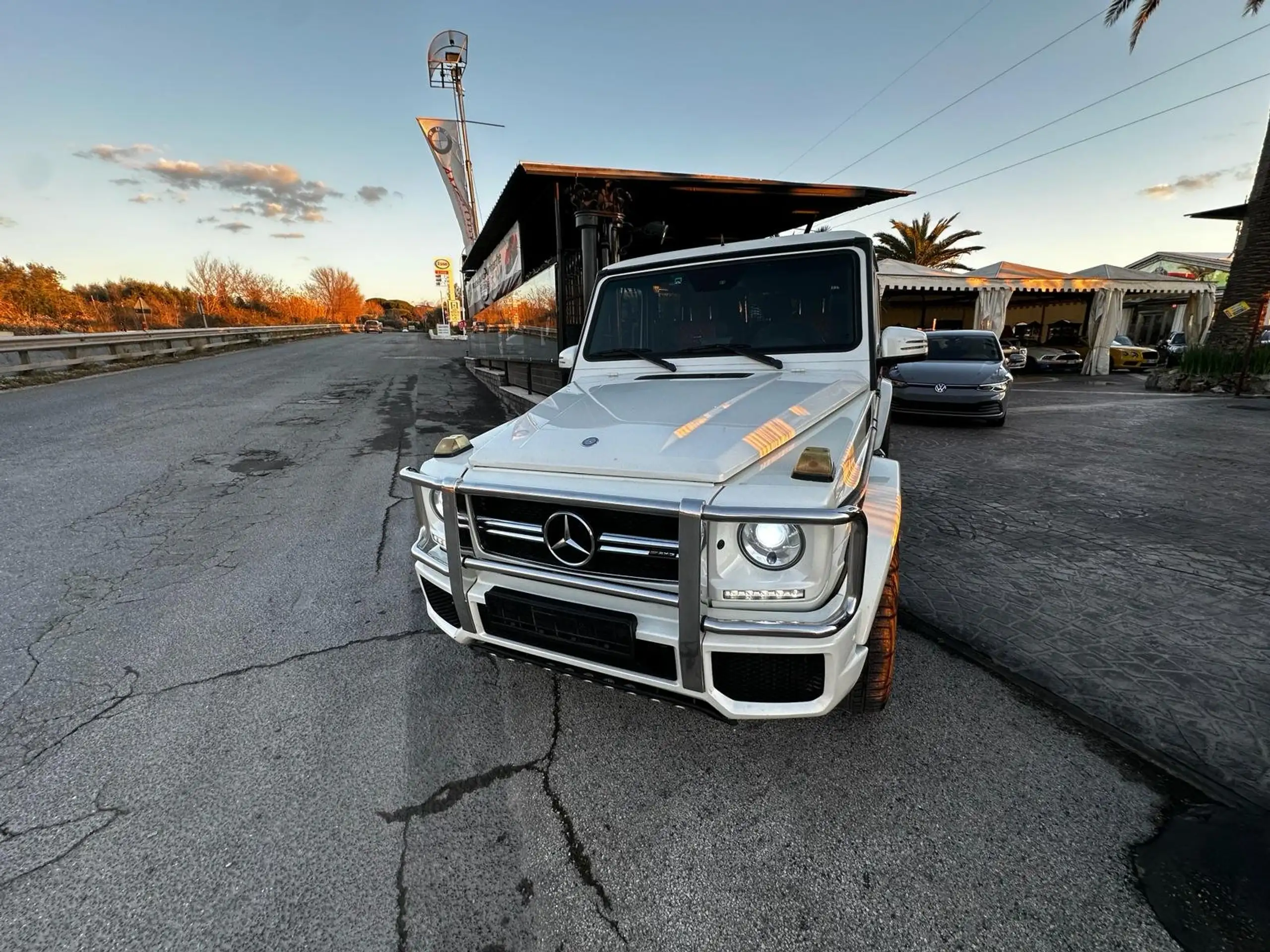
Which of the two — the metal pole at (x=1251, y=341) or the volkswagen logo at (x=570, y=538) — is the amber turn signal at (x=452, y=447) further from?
the metal pole at (x=1251, y=341)

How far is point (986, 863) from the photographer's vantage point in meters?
1.72

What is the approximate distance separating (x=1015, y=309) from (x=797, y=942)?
3355 cm

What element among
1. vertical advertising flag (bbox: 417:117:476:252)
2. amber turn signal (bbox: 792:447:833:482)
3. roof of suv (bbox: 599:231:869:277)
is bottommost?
amber turn signal (bbox: 792:447:833:482)

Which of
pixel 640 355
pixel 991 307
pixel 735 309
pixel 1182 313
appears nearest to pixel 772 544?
pixel 640 355

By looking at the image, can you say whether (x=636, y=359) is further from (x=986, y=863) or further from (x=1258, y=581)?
(x=1258, y=581)

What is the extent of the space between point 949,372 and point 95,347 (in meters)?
22.0

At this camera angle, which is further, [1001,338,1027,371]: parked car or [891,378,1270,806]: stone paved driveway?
[1001,338,1027,371]: parked car

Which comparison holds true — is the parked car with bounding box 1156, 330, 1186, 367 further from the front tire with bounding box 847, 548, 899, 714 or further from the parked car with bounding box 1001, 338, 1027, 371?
the front tire with bounding box 847, 548, 899, 714

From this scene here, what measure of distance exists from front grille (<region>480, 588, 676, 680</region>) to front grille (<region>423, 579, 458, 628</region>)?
24cm

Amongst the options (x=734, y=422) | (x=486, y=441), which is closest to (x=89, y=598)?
(x=486, y=441)

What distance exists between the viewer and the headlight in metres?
1.80

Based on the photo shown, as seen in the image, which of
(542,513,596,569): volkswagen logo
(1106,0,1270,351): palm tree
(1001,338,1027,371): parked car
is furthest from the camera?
(1001,338,1027,371): parked car

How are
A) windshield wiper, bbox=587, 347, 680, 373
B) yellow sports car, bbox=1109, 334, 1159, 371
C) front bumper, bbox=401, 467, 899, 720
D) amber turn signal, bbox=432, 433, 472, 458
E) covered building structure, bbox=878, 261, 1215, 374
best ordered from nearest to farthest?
front bumper, bbox=401, 467, 899, 720 < amber turn signal, bbox=432, 433, 472, 458 < windshield wiper, bbox=587, 347, 680, 373 < covered building structure, bbox=878, 261, 1215, 374 < yellow sports car, bbox=1109, 334, 1159, 371

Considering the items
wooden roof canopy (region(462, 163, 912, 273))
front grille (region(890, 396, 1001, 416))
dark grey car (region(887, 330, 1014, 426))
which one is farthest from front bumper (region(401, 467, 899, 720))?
front grille (region(890, 396, 1001, 416))
